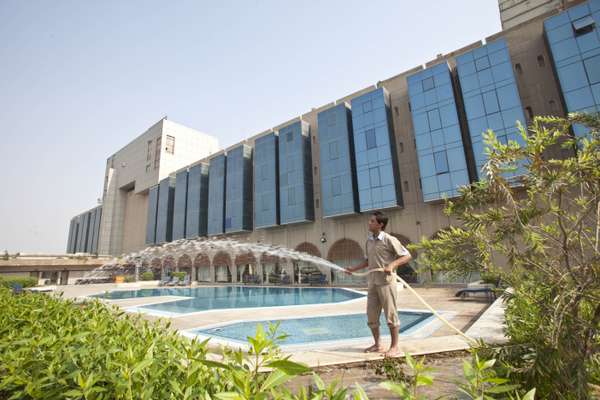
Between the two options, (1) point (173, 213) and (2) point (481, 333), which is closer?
(2) point (481, 333)

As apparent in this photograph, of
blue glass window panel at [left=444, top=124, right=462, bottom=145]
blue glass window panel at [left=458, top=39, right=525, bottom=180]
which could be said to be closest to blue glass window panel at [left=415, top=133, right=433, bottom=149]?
blue glass window panel at [left=444, top=124, right=462, bottom=145]

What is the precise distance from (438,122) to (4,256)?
46635 mm

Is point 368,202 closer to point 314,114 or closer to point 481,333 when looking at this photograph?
point 314,114

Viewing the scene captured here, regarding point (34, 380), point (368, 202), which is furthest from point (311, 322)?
point (368, 202)

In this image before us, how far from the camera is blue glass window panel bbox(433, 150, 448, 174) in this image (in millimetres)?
22383

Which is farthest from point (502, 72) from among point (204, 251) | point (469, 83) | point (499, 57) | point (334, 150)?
point (204, 251)

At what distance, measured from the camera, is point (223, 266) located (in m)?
38.4

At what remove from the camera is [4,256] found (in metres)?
33.7

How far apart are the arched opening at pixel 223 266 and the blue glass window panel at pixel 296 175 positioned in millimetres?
11242

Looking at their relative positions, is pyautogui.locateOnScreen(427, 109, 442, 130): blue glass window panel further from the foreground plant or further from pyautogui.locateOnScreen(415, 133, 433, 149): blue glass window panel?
the foreground plant

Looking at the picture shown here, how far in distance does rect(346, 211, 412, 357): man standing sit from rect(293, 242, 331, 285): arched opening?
2381cm

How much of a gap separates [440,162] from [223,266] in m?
28.1

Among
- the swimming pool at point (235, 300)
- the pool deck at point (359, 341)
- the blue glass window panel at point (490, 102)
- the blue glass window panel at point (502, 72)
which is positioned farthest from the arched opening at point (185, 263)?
the blue glass window panel at point (502, 72)

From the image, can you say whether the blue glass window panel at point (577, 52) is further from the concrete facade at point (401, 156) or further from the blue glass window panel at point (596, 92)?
the concrete facade at point (401, 156)
